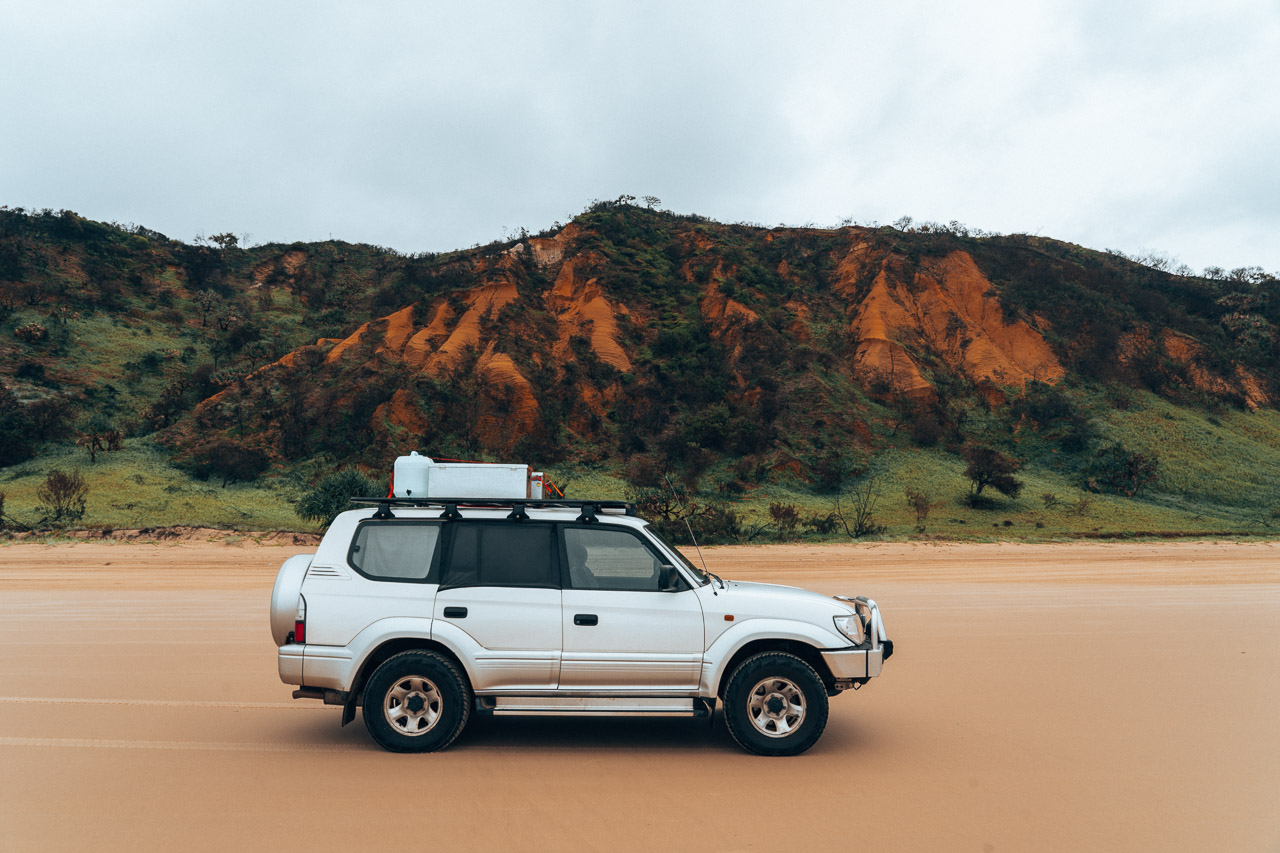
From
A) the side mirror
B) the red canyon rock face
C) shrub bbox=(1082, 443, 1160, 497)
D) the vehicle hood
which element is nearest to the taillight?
the side mirror

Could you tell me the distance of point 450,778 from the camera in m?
5.23

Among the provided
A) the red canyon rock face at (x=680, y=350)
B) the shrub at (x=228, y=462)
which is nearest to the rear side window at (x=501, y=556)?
the red canyon rock face at (x=680, y=350)

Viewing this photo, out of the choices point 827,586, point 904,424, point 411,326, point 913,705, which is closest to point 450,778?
point 913,705

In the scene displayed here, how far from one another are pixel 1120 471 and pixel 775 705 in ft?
132

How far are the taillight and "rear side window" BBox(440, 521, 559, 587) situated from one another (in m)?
1.03

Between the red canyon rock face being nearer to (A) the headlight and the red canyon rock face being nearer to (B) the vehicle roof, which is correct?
(A) the headlight

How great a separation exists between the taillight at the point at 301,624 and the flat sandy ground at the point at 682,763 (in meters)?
0.88

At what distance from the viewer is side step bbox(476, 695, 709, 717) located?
5.73 m

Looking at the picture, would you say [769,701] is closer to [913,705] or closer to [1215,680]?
[913,705]

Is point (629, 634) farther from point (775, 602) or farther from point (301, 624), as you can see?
point (301, 624)

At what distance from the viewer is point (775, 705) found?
586 cm

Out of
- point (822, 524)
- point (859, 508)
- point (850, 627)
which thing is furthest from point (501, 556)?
point (859, 508)

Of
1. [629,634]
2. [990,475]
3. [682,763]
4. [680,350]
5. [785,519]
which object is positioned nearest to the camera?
[682,763]

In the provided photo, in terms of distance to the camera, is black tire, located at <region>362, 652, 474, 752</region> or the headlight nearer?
black tire, located at <region>362, 652, 474, 752</region>
